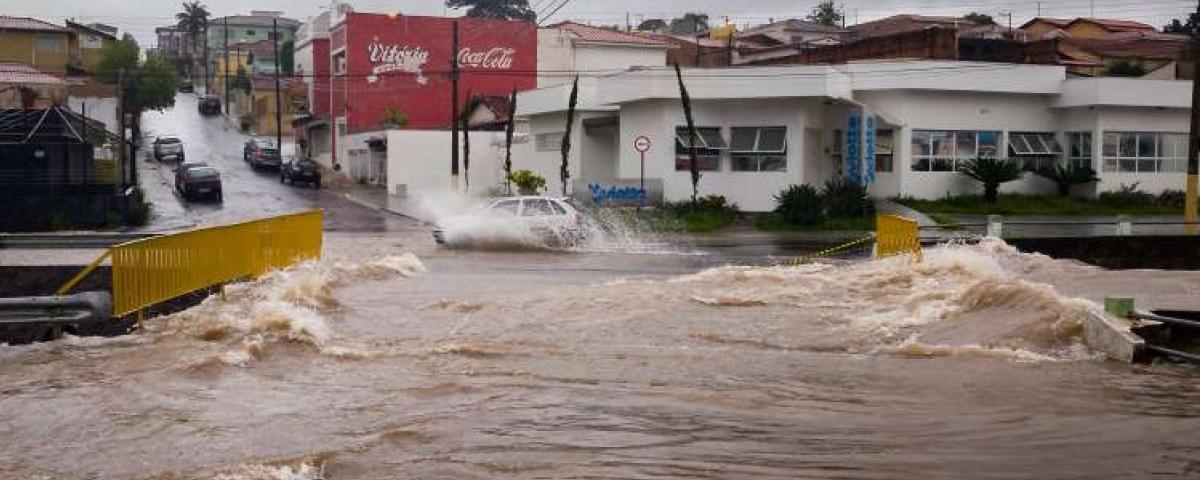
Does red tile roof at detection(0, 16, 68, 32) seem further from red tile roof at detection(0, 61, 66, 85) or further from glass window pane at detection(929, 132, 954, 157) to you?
glass window pane at detection(929, 132, 954, 157)

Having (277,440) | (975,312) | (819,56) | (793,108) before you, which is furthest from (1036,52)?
(277,440)

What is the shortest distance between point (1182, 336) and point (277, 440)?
30.7 ft

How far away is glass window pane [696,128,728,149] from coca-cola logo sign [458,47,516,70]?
2822 centimetres

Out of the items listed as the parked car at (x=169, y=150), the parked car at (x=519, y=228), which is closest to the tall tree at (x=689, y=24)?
the parked car at (x=169, y=150)

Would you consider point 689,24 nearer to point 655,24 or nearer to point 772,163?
point 655,24

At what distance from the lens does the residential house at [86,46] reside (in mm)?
81062

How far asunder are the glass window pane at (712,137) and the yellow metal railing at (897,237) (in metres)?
17.6

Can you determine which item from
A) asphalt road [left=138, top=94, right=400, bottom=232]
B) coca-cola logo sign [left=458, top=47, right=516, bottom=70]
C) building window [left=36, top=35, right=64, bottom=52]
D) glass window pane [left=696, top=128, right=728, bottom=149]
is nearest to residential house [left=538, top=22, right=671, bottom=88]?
coca-cola logo sign [left=458, top=47, right=516, bottom=70]

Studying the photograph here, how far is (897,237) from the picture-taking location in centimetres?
2316

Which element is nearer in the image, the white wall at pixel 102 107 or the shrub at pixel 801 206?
the shrub at pixel 801 206

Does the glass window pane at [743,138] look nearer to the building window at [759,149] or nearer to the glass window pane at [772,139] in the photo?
the building window at [759,149]

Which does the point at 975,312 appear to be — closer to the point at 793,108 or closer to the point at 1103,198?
the point at 793,108

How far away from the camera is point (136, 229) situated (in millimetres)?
39000

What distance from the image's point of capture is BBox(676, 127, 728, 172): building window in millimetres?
42469
